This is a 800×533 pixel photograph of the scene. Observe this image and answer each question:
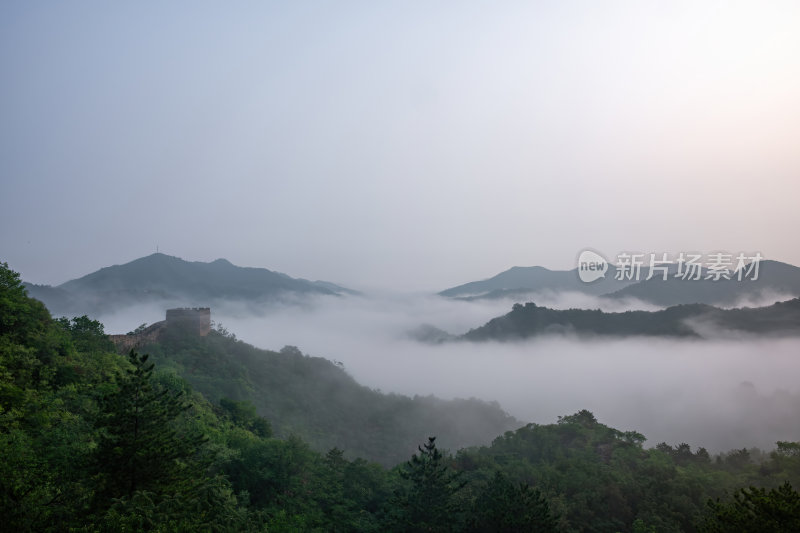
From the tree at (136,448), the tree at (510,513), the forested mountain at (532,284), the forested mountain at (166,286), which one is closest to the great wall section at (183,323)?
the tree at (136,448)

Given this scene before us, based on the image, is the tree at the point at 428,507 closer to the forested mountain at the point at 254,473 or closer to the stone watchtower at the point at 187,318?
the forested mountain at the point at 254,473

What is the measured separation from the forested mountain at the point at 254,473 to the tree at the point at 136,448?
33 millimetres

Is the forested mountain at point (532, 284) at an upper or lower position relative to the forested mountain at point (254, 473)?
upper

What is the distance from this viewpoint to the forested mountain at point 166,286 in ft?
344

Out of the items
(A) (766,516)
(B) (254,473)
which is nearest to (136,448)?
(B) (254,473)

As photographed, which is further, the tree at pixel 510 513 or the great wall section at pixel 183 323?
the great wall section at pixel 183 323

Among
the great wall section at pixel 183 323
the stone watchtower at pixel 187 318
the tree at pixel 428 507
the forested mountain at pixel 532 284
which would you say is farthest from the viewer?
the forested mountain at pixel 532 284

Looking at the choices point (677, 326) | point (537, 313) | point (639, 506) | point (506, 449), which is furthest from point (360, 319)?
point (639, 506)

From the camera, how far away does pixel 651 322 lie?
3366 inches

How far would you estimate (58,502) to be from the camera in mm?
10734

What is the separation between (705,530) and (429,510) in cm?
929

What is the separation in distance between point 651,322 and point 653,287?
2615 centimetres

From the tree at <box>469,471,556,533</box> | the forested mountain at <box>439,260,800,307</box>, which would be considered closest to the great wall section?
the tree at <box>469,471,556,533</box>

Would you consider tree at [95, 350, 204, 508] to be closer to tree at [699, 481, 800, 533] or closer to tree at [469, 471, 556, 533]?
tree at [469, 471, 556, 533]
